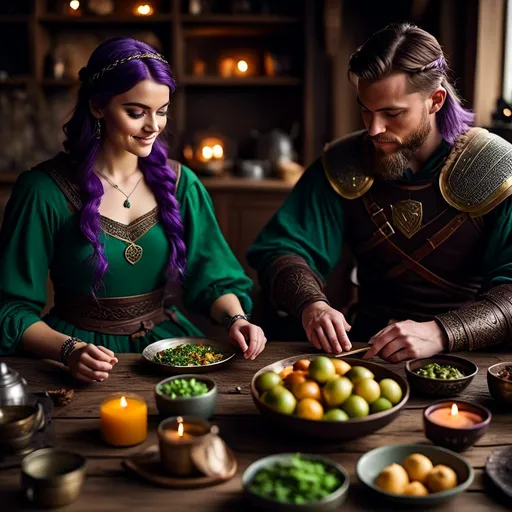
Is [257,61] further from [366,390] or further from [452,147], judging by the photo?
[366,390]

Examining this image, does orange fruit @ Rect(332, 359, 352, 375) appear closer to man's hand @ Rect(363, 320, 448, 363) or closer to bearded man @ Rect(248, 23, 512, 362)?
man's hand @ Rect(363, 320, 448, 363)

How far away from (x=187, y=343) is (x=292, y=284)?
0.41m

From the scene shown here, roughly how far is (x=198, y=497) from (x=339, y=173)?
1.46m

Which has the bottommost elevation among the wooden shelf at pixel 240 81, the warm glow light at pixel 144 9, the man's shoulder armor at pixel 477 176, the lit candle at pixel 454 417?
the lit candle at pixel 454 417

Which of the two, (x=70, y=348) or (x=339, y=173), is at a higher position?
(x=339, y=173)

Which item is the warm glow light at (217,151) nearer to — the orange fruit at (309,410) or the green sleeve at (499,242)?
the green sleeve at (499,242)

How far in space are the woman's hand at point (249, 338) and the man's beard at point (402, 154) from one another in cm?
73

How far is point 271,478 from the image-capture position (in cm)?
122

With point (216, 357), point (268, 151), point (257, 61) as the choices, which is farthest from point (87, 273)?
point (257, 61)

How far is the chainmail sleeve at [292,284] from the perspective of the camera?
2.19 m

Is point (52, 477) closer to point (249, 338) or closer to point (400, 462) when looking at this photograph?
point (400, 462)

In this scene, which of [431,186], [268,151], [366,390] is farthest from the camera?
[268,151]

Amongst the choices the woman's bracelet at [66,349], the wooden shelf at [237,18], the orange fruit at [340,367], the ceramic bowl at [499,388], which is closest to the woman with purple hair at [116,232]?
the woman's bracelet at [66,349]

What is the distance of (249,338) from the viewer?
1.97 metres
